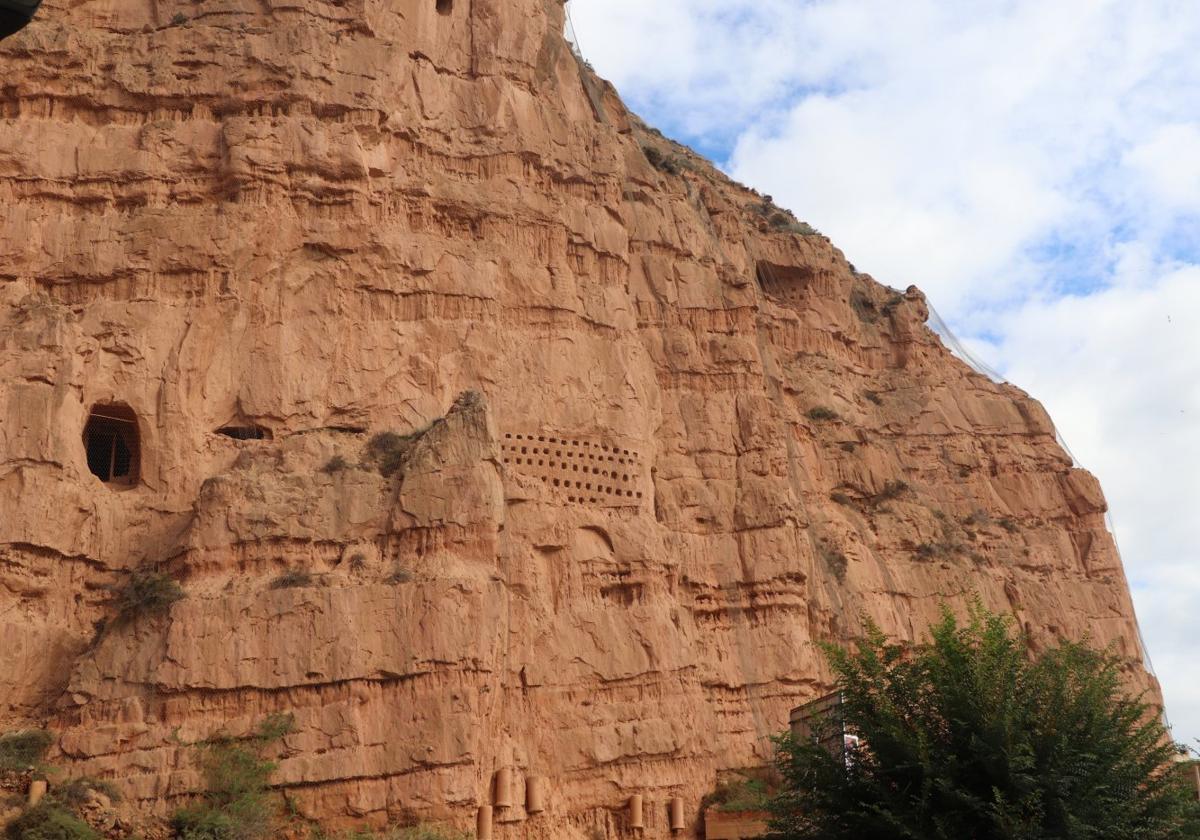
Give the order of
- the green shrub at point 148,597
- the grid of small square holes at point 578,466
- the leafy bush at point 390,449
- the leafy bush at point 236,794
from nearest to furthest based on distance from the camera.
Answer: the leafy bush at point 236,794 < the green shrub at point 148,597 < the leafy bush at point 390,449 < the grid of small square holes at point 578,466

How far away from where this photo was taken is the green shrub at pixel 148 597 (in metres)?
21.8

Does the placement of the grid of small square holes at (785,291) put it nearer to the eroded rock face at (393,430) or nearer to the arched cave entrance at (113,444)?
the eroded rock face at (393,430)

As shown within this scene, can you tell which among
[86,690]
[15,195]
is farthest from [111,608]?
[15,195]

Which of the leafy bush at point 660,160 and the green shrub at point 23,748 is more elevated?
the leafy bush at point 660,160

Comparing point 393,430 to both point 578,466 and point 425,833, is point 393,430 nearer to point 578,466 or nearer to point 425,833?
point 578,466

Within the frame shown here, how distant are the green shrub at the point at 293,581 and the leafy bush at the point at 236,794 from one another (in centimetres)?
195

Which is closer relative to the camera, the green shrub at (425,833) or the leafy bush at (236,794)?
the leafy bush at (236,794)

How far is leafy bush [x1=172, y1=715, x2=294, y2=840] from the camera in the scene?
771 inches

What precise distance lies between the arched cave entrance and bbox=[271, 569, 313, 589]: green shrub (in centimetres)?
379

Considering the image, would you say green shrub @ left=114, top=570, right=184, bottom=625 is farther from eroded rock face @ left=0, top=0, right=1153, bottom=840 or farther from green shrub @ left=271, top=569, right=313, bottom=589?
green shrub @ left=271, top=569, right=313, bottom=589

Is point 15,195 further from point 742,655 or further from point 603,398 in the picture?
point 742,655

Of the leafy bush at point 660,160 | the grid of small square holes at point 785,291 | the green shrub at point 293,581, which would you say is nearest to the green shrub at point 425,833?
the green shrub at point 293,581

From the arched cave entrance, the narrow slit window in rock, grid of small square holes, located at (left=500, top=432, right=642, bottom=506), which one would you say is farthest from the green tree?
the arched cave entrance

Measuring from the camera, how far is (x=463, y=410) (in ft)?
77.9
